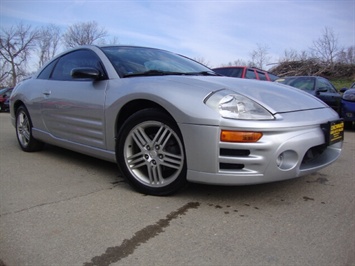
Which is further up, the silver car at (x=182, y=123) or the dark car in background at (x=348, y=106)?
the silver car at (x=182, y=123)

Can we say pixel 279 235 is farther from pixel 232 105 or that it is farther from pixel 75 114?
pixel 75 114

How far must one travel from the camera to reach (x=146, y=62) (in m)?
3.44

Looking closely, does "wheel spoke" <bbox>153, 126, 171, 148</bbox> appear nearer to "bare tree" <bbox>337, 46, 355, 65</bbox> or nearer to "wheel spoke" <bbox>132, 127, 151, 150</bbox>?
"wheel spoke" <bbox>132, 127, 151, 150</bbox>

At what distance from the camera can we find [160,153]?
2.81m

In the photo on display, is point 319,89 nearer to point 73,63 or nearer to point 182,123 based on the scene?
point 73,63

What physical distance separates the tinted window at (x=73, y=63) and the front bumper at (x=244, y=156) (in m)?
1.52

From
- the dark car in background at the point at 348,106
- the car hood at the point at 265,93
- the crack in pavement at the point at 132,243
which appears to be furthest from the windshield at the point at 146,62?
the dark car in background at the point at 348,106

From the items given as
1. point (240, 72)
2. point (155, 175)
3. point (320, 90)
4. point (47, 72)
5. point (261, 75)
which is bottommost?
point (155, 175)

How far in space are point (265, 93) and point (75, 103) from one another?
1.93 meters

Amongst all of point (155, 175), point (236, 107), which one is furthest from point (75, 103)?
point (236, 107)

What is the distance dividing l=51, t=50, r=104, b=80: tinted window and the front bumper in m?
1.52

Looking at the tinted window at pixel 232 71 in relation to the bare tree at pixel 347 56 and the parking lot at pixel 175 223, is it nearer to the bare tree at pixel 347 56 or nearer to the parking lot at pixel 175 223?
the parking lot at pixel 175 223

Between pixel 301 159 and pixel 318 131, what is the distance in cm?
32

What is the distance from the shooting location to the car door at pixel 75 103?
3283 millimetres
